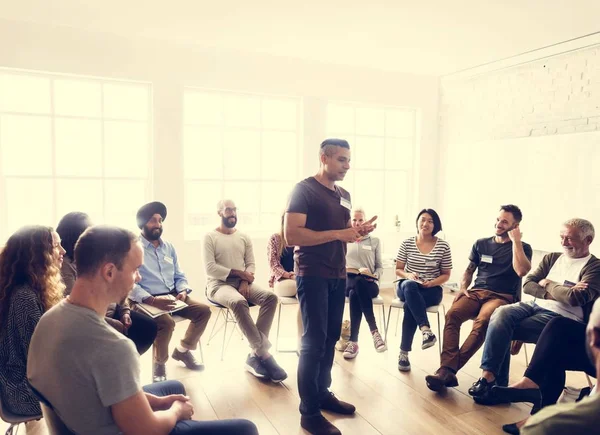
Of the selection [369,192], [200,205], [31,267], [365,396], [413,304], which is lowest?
[365,396]

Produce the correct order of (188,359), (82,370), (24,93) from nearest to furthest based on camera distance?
(82,370), (188,359), (24,93)

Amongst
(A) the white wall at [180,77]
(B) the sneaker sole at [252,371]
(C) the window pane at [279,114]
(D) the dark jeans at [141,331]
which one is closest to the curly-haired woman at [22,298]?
(D) the dark jeans at [141,331]

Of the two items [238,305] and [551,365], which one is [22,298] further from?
[551,365]

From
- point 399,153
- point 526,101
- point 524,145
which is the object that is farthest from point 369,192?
point 526,101

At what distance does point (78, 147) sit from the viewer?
4.88 meters

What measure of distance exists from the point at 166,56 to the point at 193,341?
3.19 m

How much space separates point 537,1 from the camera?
3.74 metres

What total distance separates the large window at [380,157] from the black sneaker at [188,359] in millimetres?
3555

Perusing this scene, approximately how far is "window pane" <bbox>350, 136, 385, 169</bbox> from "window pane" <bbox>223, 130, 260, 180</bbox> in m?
1.47

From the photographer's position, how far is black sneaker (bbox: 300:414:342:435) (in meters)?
2.44

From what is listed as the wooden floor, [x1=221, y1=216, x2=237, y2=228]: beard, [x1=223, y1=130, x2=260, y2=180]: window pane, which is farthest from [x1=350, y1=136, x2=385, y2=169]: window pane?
the wooden floor

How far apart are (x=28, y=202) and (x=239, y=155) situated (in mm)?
2362

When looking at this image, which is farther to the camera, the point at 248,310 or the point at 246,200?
the point at 246,200

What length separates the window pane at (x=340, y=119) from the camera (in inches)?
245
